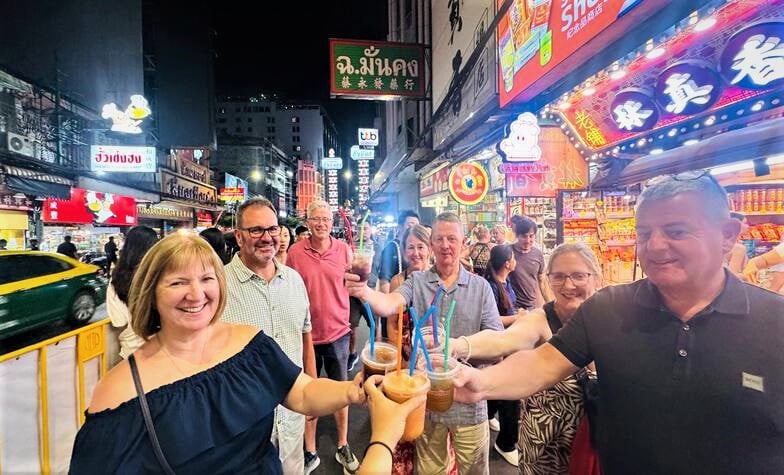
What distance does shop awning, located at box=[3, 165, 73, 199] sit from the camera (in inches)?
380

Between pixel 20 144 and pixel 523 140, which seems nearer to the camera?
pixel 523 140

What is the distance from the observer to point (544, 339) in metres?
2.13

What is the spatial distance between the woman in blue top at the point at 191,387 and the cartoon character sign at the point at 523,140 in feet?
15.9

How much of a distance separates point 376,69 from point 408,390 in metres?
8.23

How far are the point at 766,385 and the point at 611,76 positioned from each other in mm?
4315

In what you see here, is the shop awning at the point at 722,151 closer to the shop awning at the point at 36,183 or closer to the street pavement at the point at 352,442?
the street pavement at the point at 352,442

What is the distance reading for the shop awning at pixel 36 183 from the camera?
9641 mm

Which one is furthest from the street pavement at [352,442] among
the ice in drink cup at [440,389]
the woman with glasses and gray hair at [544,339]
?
the ice in drink cup at [440,389]

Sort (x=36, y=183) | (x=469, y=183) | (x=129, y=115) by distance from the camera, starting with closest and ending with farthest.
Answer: (x=469, y=183) → (x=36, y=183) → (x=129, y=115)

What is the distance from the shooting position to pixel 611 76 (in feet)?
14.3

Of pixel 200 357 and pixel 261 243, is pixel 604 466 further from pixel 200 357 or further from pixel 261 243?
pixel 261 243

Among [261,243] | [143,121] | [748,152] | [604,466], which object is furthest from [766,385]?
[143,121]

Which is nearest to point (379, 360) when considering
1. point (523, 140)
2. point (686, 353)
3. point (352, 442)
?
point (686, 353)

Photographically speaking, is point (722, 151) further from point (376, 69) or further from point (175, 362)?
point (376, 69)
